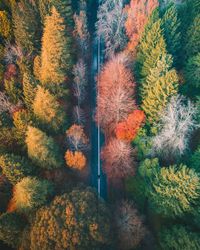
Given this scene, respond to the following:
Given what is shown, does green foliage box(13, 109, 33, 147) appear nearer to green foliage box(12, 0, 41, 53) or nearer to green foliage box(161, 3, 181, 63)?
green foliage box(12, 0, 41, 53)

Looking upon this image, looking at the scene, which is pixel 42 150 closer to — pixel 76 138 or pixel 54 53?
pixel 76 138

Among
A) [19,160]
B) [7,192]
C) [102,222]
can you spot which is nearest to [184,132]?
[102,222]

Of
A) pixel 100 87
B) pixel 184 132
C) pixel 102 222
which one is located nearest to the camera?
pixel 102 222

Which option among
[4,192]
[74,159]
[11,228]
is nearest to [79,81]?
[74,159]

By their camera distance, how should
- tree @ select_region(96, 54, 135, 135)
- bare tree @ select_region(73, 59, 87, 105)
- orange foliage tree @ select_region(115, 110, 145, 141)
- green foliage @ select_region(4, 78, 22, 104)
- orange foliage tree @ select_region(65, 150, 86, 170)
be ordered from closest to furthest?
orange foliage tree @ select_region(65, 150, 86, 170), orange foliage tree @ select_region(115, 110, 145, 141), tree @ select_region(96, 54, 135, 135), green foliage @ select_region(4, 78, 22, 104), bare tree @ select_region(73, 59, 87, 105)

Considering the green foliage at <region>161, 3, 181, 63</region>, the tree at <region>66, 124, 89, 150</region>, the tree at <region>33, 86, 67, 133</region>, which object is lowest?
the tree at <region>66, 124, 89, 150</region>

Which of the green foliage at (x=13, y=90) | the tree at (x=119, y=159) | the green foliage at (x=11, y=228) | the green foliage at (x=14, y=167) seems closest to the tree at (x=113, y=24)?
the green foliage at (x=13, y=90)

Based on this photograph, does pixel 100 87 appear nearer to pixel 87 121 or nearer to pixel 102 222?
pixel 87 121

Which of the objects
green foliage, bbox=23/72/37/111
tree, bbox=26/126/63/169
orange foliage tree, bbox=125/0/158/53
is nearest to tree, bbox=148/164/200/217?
tree, bbox=26/126/63/169
